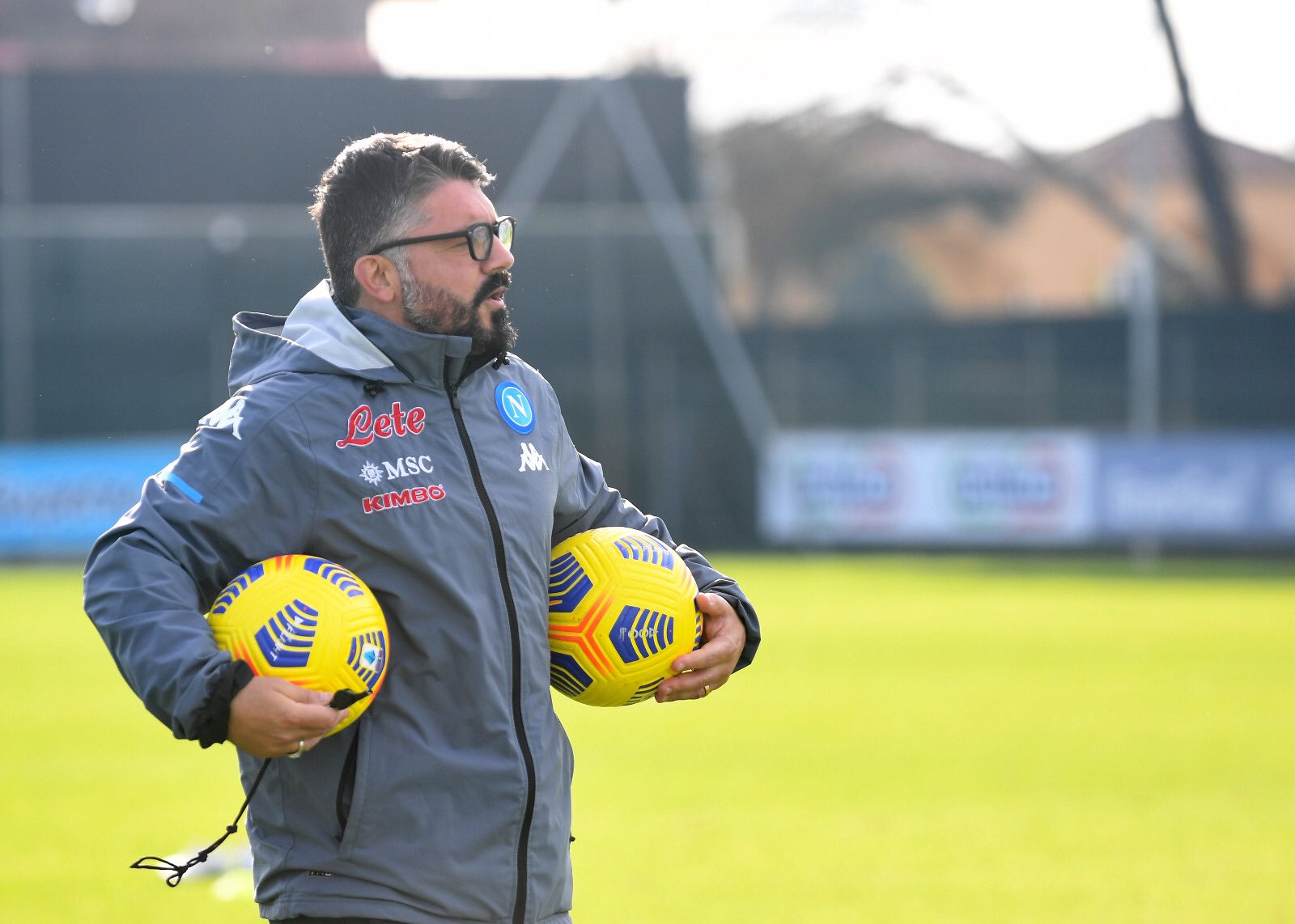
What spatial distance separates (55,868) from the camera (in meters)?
7.49

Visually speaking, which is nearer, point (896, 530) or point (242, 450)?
point (242, 450)

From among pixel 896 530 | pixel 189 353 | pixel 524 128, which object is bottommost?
pixel 896 530

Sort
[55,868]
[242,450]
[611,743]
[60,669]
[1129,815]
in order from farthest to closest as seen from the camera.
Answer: [60,669]
[611,743]
[1129,815]
[55,868]
[242,450]

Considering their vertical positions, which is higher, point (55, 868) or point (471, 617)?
point (471, 617)

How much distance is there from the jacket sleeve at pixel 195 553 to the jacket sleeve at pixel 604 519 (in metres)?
0.71

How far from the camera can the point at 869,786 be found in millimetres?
9227

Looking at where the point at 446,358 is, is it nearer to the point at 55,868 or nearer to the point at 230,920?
the point at 230,920

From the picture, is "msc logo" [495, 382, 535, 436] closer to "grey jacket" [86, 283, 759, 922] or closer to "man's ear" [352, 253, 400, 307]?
"grey jacket" [86, 283, 759, 922]

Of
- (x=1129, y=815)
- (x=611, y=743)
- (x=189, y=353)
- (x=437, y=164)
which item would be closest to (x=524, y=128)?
(x=189, y=353)

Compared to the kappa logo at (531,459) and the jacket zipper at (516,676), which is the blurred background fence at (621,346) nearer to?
the kappa logo at (531,459)

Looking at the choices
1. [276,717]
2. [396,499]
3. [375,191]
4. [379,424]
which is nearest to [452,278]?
[375,191]

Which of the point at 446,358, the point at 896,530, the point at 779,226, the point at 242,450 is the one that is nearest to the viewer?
the point at 242,450

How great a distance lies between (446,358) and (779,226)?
57.3 m

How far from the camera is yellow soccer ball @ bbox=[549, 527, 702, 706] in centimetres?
383
